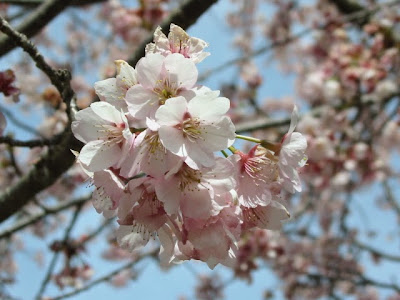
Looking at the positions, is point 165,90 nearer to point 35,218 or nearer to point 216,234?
point 216,234

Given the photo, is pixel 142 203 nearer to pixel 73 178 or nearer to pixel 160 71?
pixel 160 71

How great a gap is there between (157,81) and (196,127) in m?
0.16

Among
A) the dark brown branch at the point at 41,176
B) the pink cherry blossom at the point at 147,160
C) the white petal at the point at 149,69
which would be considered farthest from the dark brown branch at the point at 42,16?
the pink cherry blossom at the point at 147,160

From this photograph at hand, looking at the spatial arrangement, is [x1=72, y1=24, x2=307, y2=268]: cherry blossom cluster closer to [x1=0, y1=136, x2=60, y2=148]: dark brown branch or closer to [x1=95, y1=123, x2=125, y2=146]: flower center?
[x1=95, y1=123, x2=125, y2=146]: flower center

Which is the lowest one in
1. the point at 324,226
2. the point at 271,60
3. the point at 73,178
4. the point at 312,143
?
the point at 324,226

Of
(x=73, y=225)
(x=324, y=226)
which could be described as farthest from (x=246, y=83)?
(x=73, y=225)

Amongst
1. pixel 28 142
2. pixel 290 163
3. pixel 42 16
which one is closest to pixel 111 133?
pixel 290 163

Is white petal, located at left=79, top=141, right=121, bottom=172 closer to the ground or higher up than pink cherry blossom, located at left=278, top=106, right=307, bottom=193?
higher up

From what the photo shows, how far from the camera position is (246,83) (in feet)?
18.2

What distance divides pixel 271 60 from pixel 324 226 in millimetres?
4190

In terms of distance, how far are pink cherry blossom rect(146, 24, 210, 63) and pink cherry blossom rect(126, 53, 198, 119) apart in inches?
3.5

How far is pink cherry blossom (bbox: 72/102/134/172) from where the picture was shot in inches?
42.9

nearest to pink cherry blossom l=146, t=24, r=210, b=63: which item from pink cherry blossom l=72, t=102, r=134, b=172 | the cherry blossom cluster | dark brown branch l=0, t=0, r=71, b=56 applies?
the cherry blossom cluster

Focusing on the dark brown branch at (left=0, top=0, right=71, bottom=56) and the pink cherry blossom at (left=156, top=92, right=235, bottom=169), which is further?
the dark brown branch at (left=0, top=0, right=71, bottom=56)
